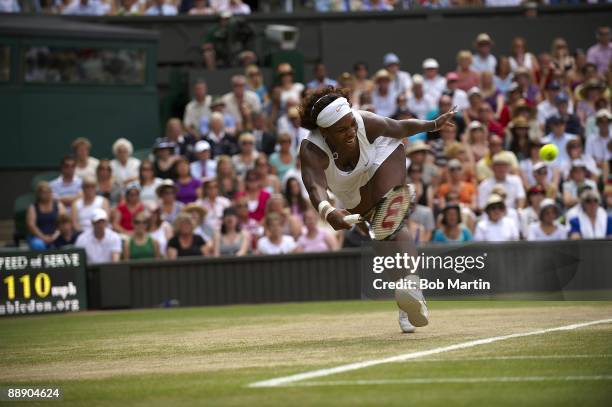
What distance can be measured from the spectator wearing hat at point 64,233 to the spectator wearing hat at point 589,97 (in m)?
8.60

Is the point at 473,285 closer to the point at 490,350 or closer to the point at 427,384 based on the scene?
the point at 490,350

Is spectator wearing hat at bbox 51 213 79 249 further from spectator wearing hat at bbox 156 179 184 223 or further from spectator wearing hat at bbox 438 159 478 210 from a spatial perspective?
spectator wearing hat at bbox 438 159 478 210

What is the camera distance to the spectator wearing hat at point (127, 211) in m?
16.8

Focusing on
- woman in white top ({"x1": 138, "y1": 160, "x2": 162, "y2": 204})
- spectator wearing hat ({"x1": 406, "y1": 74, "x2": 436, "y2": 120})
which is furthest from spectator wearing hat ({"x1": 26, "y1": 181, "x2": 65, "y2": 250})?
spectator wearing hat ({"x1": 406, "y1": 74, "x2": 436, "y2": 120})

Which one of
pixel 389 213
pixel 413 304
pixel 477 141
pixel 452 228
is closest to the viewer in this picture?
pixel 413 304

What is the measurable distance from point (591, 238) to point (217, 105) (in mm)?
6773

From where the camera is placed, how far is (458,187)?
16.9 m

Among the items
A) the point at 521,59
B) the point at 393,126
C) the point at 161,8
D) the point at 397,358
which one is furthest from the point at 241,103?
the point at 397,358

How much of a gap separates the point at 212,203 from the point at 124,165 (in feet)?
6.35

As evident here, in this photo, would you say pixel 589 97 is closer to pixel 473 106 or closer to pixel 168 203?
pixel 473 106

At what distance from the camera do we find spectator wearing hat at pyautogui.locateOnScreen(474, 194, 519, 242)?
51.8 ft

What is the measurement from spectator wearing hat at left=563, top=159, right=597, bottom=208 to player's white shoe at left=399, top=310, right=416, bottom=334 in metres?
8.32

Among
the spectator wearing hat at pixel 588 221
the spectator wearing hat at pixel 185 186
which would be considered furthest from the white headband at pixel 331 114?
the spectator wearing hat at pixel 185 186

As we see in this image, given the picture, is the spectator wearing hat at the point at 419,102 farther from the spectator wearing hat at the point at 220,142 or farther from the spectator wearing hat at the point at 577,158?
the spectator wearing hat at the point at 220,142
